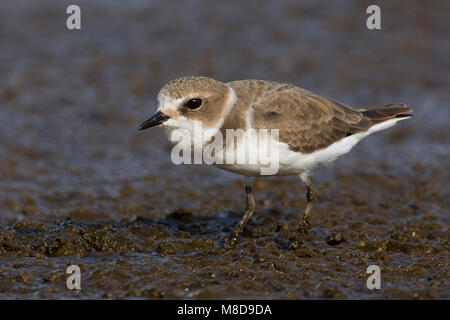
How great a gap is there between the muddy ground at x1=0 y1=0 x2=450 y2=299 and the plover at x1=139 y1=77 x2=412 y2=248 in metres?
0.85

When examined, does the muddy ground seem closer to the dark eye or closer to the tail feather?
the tail feather

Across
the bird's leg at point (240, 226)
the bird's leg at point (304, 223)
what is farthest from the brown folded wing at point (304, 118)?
the bird's leg at point (240, 226)

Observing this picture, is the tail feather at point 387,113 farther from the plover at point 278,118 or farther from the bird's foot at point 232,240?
the bird's foot at point 232,240

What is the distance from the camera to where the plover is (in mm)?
6578

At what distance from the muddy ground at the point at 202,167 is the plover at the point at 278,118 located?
0.85m

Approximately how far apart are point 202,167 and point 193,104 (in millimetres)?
3995

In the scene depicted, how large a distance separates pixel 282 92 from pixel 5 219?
407 centimetres

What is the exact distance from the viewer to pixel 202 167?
1054cm

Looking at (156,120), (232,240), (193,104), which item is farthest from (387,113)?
(156,120)

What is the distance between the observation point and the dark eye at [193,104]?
6574 mm

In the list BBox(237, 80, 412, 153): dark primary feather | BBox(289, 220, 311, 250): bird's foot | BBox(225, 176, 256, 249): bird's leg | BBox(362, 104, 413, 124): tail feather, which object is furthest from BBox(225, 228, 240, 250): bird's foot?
BBox(362, 104, 413, 124): tail feather

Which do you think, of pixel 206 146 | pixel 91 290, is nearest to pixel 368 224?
pixel 206 146

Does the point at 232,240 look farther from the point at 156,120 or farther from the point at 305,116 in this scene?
the point at 156,120

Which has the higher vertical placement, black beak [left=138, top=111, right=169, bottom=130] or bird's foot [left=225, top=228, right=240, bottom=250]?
black beak [left=138, top=111, right=169, bottom=130]
